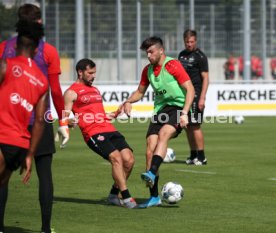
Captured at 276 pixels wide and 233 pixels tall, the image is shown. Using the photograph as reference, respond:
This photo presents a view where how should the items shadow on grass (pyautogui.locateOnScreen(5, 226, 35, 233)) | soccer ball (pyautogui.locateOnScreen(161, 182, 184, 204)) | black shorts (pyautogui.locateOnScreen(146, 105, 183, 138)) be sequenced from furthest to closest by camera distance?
black shorts (pyautogui.locateOnScreen(146, 105, 183, 138)) < soccer ball (pyautogui.locateOnScreen(161, 182, 184, 204)) < shadow on grass (pyautogui.locateOnScreen(5, 226, 35, 233))

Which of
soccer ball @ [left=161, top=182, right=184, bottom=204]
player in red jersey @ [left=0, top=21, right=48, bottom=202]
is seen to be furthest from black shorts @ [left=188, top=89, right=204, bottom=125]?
player in red jersey @ [left=0, top=21, right=48, bottom=202]

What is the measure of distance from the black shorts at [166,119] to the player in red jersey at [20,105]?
4328 mm

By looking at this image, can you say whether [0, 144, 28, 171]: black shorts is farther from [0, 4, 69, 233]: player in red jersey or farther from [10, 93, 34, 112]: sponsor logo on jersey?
[0, 4, 69, 233]: player in red jersey

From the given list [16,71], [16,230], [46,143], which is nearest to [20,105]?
[16,71]

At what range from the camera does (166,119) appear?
12500mm

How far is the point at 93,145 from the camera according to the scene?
12.2m

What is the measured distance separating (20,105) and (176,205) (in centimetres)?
436

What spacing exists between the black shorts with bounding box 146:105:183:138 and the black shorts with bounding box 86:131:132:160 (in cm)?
48

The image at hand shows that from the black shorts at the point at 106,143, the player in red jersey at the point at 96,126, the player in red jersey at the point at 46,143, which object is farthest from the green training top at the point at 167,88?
the player in red jersey at the point at 46,143

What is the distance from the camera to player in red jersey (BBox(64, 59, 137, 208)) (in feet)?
39.5

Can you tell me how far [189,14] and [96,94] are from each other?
24.4 metres

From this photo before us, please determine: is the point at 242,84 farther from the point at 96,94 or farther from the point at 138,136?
the point at 96,94

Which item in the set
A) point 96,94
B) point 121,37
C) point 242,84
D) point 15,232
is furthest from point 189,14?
point 15,232

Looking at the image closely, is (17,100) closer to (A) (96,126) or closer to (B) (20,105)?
(B) (20,105)
